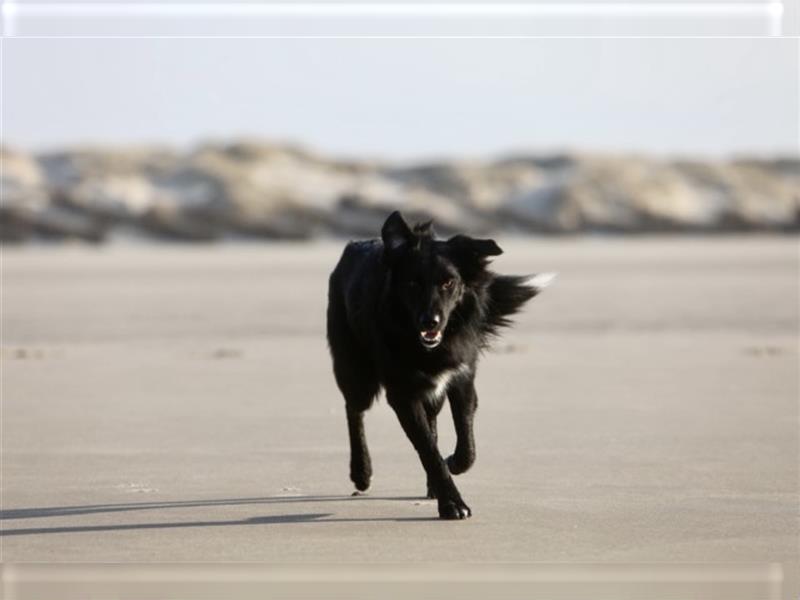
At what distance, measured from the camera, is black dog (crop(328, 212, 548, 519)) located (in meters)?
7.43

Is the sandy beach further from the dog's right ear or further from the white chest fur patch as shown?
the dog's right ear

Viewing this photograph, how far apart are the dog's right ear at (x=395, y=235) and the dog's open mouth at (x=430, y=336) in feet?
1.18

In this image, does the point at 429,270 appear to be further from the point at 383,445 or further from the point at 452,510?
the point at 383,445

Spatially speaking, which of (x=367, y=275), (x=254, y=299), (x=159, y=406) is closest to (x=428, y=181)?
(x=254, y=299)

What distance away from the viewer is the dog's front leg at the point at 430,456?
291 inches

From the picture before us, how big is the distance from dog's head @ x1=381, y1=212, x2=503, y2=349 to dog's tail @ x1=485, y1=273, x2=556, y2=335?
0.38 metres

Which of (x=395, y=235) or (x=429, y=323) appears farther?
(x=395, y=235)

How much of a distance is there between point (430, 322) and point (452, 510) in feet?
2.47

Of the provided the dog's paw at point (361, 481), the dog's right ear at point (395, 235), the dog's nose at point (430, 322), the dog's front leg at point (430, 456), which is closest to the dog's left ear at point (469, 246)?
the dog's right ear at point (395, 235)

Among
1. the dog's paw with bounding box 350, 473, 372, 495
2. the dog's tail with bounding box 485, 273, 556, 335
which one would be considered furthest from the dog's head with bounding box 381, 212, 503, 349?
the dog's paw with bounding box 350, 473, 372, 495

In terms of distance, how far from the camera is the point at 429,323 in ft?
24.1

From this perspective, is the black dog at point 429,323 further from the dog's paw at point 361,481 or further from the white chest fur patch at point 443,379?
the dog's paw at point 361,481

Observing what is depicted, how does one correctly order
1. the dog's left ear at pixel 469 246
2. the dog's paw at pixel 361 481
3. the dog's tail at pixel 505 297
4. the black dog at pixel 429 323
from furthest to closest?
the dog's paw at pixel 361 481
the dog's tail at pixel 505 297
the dog's left ear at pixel 469 246
the black dog at pixel 429 323

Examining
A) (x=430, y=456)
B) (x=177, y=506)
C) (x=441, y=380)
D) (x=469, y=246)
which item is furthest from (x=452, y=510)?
(x=177, y=506)
